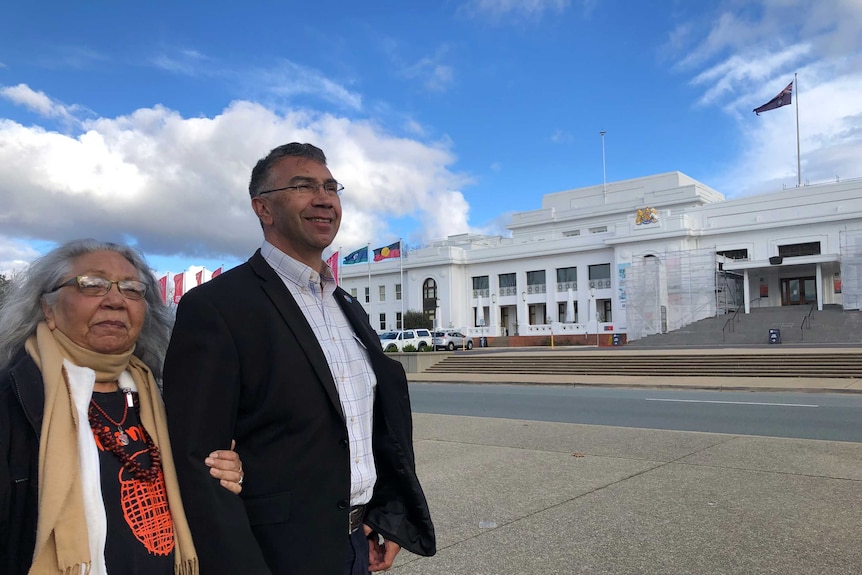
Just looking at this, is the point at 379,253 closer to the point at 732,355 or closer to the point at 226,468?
the point at 732,355

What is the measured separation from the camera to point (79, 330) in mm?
2023

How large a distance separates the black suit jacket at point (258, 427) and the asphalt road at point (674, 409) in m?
9.47

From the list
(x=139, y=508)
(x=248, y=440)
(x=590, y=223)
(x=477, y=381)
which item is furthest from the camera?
(x=590, y=223)

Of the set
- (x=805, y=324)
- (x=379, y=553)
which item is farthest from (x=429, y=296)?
(x=379, y=553)

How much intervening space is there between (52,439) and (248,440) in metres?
0.53

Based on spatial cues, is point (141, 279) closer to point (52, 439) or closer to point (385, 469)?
point (52, 439)

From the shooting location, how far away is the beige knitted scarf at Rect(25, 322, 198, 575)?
1736mm

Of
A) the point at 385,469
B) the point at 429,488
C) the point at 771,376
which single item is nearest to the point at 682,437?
the point at 429,488

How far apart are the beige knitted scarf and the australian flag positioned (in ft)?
170

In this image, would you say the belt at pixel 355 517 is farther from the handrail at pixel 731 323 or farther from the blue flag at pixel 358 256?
the blue flag at pixel 358 256

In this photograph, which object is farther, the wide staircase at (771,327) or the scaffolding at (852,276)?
the scaffolding at (852,276)

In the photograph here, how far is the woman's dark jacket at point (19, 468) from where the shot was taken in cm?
176

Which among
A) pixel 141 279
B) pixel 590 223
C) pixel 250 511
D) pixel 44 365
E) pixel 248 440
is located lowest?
pixel 250 511

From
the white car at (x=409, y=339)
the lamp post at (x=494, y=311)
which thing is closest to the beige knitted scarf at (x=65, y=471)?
the white car at (x=409, y=339)
